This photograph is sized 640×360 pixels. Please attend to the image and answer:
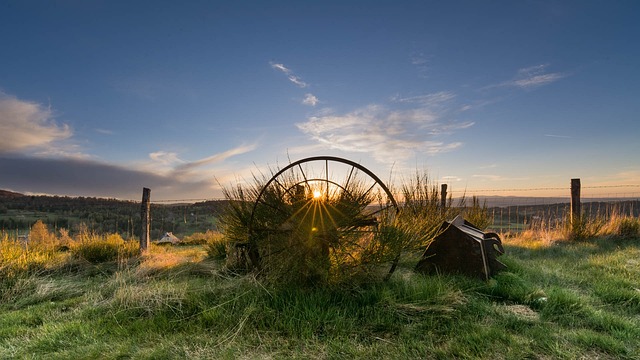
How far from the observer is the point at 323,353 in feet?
10.2

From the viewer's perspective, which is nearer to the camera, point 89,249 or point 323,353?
point 323,353

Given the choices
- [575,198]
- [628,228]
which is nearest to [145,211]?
[575,198]

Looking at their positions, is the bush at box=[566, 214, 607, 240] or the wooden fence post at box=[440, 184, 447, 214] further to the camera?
the wooden fence post at box=[440, 184, 447, 214]

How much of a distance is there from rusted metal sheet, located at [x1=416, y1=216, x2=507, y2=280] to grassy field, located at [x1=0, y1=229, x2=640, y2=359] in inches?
8.8

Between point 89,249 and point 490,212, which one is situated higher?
point 490,212

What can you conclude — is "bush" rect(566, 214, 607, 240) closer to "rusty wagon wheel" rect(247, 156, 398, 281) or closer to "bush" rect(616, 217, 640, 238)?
"bush" rect(616, 217, 640, 238)

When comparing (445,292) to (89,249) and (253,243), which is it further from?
(89,249)

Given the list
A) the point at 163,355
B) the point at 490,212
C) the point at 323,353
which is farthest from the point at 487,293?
the point at 490,212

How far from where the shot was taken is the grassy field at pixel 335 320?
318 centimetres

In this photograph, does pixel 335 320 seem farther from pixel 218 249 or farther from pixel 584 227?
pixel 584 227

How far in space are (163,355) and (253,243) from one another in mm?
2138

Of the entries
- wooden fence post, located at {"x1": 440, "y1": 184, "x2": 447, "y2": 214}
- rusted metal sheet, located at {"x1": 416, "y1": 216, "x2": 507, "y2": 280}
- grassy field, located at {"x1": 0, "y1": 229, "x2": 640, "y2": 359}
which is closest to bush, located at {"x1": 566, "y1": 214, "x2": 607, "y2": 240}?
wooden fence post, located at {"x1": 440, "y1": 184, "x2": 447, "y2": 214}

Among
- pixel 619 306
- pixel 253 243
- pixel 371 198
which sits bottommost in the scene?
pixel 619 306

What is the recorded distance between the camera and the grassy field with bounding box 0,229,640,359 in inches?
125
